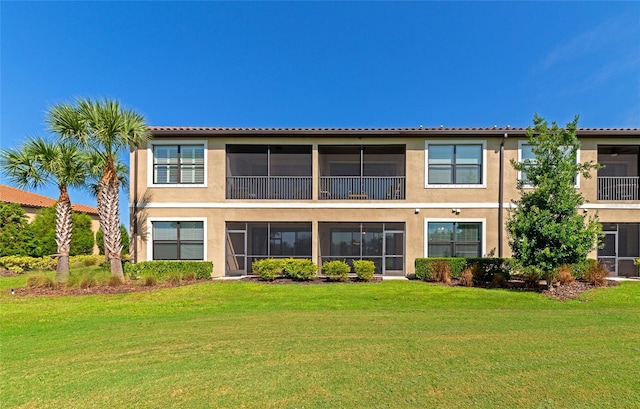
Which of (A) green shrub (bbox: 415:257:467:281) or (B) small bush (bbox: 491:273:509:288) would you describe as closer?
(B) small bush (bbox: 491:273:509:288)

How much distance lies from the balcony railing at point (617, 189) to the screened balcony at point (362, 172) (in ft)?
30.5

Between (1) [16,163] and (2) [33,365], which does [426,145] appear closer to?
(2) [33,365]

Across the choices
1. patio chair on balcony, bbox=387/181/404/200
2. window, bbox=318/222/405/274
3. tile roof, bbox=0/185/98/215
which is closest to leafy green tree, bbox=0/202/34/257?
tile roof, bbox=0/185/98/215

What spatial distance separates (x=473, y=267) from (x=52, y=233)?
25322 millimetres

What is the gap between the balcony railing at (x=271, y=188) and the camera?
15.8 m

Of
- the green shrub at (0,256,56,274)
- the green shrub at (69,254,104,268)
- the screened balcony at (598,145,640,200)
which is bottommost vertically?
A: the green shrub at (69,254,104,268)

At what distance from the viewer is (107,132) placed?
Result: 493 inches

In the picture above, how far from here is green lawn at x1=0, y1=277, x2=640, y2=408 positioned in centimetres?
393

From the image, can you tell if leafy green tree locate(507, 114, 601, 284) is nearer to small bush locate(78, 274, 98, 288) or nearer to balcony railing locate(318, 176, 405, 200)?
balcony railing locate(318, 176, 405, 200)

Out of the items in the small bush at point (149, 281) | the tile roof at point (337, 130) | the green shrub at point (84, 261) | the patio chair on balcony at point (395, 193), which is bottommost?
the green shrub at point (84, 261)

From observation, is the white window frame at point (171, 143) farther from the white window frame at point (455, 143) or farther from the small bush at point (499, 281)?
the small bush at point (499, 281)

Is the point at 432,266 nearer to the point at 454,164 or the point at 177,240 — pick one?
the point at 454,164

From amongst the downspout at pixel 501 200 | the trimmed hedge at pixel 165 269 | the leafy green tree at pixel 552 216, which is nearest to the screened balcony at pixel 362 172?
the downspout at pixel 501 200

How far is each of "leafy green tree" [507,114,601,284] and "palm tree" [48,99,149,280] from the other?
596 inches
